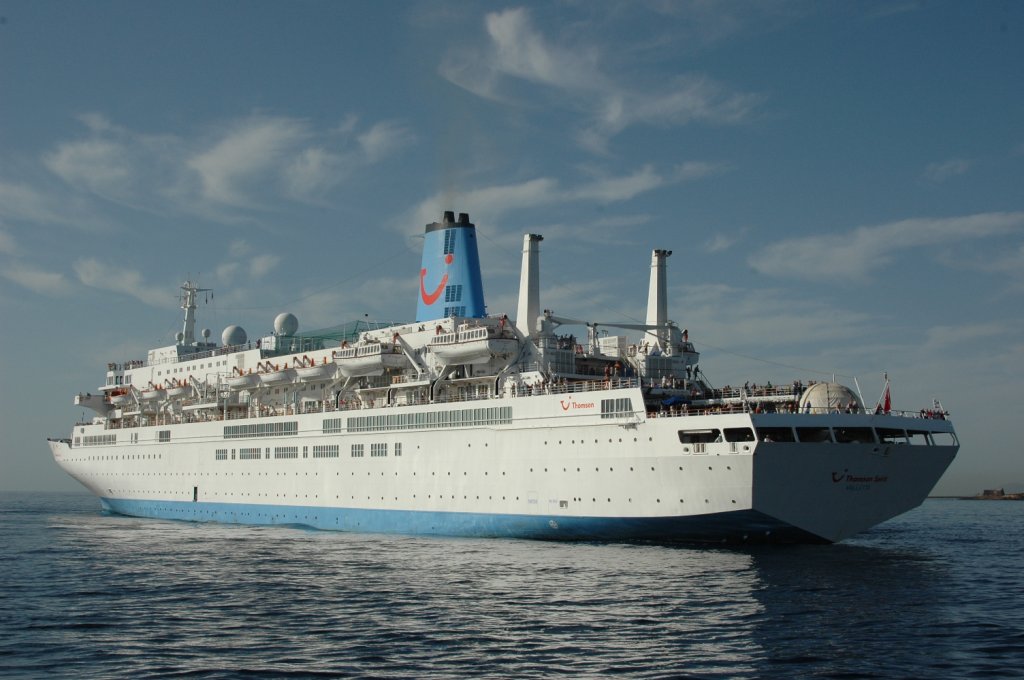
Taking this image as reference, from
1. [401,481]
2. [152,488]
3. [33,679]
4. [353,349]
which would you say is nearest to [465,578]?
[33,679]

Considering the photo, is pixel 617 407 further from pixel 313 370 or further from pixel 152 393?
pixel 152 393

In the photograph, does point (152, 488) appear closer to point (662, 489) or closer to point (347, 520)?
point (347, 520)

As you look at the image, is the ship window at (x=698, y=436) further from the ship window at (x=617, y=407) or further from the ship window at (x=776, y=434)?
the ship window at (x=617, y=407)

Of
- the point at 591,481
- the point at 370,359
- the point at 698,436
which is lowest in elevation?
the point at 591,481

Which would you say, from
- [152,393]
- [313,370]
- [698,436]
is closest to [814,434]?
[698,436]

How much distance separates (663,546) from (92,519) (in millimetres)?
42538

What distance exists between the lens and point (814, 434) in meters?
35.1

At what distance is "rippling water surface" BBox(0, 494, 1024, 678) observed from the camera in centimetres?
1828

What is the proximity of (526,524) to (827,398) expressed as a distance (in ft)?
41.4

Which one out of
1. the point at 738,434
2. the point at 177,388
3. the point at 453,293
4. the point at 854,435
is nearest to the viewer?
the point at 738,434

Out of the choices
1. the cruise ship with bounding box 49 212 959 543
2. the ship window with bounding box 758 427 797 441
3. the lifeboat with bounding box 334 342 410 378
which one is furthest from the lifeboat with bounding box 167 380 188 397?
the ship window with bounding box 758 427 797 441

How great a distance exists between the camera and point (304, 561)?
33469mm

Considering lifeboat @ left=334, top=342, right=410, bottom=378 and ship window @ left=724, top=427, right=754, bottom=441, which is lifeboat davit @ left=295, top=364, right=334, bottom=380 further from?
ship window @ left=724, top=427, right=754, bottom=441

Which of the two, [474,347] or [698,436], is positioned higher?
[474,347]
